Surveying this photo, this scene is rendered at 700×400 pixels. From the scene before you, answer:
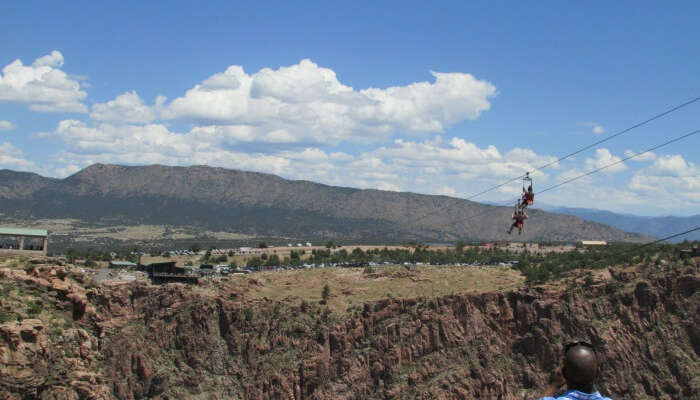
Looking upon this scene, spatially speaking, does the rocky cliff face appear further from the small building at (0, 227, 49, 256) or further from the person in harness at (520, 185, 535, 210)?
the person in harness at (520, 185, 535, 210)

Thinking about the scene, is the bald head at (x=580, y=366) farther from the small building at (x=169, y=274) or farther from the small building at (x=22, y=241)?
the small building at (x=169, y=274)

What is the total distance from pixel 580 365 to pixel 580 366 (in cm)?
2

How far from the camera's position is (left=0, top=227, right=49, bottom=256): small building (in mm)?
70812

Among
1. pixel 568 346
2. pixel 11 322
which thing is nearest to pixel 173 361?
pixel 11 322

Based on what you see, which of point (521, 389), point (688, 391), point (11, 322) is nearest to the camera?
point (11, 322)

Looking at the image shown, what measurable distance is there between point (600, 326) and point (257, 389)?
44.4m

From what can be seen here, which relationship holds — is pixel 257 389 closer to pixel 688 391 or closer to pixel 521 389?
pixel 521 389

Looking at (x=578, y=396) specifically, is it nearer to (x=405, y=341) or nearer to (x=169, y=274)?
(x=405, y=341)

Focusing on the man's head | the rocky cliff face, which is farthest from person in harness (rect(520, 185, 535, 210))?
the rocky cliff face

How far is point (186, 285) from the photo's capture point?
9800 cm

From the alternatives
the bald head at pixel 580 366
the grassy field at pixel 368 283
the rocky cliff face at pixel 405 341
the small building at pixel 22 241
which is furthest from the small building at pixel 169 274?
the bald head at pixel 580 366

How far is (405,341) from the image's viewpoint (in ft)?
300

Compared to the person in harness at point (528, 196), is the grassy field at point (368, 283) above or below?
below

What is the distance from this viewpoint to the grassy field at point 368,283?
9906 centimetres
